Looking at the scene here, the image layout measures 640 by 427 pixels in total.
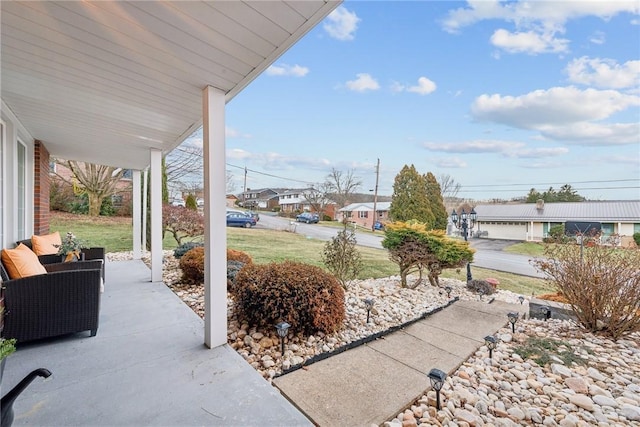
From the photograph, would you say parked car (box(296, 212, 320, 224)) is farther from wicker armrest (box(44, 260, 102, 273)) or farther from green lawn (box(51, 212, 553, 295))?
wicker armrest (box(44, 260, 102, 273))

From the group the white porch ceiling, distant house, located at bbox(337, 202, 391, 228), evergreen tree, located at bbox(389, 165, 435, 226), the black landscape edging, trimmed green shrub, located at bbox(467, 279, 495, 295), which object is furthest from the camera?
distant house, located at bbox(337, 202, 391, 228)

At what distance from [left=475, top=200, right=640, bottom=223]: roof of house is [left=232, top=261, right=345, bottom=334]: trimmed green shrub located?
16006mm

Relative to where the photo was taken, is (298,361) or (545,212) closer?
(298,361)

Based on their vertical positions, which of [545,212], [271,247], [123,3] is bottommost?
[271,247]

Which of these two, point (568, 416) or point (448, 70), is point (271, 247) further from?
point (568, 416)

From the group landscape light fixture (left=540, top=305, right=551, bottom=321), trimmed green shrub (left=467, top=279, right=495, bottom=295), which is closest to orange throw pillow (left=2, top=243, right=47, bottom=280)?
landscape light fixture (left=540, top=305, right=551, bottom=321)

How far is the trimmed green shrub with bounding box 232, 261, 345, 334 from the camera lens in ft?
9.51

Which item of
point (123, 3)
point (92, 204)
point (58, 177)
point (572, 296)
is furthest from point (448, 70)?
point (58, 177)

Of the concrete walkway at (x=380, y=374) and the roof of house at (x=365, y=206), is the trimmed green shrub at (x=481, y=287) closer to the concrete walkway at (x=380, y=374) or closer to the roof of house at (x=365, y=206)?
the concrete walkway at (x=380, y=374)

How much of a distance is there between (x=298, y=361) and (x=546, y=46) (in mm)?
8673

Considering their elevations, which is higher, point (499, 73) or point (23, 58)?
point (499, 73)

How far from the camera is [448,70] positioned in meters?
8.65

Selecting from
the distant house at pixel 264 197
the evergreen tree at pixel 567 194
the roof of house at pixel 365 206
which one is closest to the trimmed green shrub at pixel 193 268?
the roof of house at pixel 365 206

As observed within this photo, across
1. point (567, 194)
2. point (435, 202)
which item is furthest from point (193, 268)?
→ point (567, 194)
